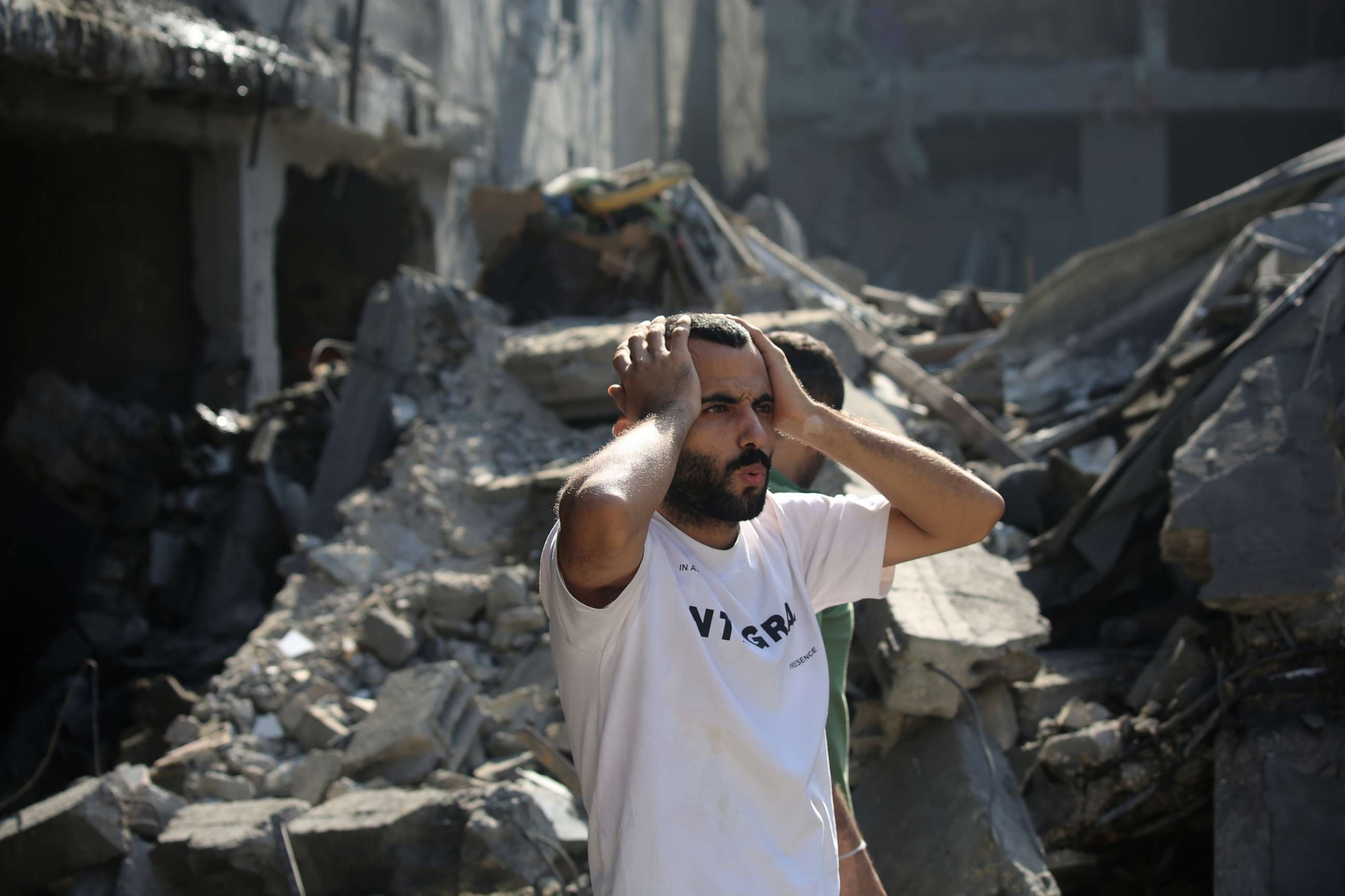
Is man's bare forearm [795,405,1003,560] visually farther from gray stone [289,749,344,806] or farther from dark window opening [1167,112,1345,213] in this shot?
dark window opening [1167,112,1345,213]

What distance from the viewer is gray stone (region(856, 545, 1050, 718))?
3.28 m

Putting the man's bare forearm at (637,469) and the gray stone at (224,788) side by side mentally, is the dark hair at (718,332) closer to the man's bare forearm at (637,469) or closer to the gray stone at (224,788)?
the man's bare forearm at (637,469)

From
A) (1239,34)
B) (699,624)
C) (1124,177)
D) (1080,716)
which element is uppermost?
(1239,34)

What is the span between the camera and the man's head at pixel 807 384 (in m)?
2.81

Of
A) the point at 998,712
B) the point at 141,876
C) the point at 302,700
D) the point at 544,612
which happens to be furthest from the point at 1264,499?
the point at 141,876

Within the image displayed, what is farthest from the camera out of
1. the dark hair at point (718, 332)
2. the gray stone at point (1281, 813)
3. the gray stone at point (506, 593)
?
the gray stone at point (506, 593)

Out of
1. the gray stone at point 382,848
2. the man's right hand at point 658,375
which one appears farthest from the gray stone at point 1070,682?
the man's right hand at point 658,375

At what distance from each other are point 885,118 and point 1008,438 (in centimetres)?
1515

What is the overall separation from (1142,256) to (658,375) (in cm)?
642

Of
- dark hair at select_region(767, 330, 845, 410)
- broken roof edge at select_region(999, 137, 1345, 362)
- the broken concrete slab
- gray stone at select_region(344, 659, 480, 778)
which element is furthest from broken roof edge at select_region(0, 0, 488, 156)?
broken roof edge at select_region(999, 137, 1345, 362)

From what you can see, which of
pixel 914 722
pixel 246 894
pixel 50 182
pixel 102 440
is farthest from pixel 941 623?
pixel 50 182

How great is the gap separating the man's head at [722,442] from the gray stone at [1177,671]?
2.19 metres

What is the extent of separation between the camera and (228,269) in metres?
8.48

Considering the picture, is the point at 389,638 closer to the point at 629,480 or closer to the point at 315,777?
the point at 315,777
